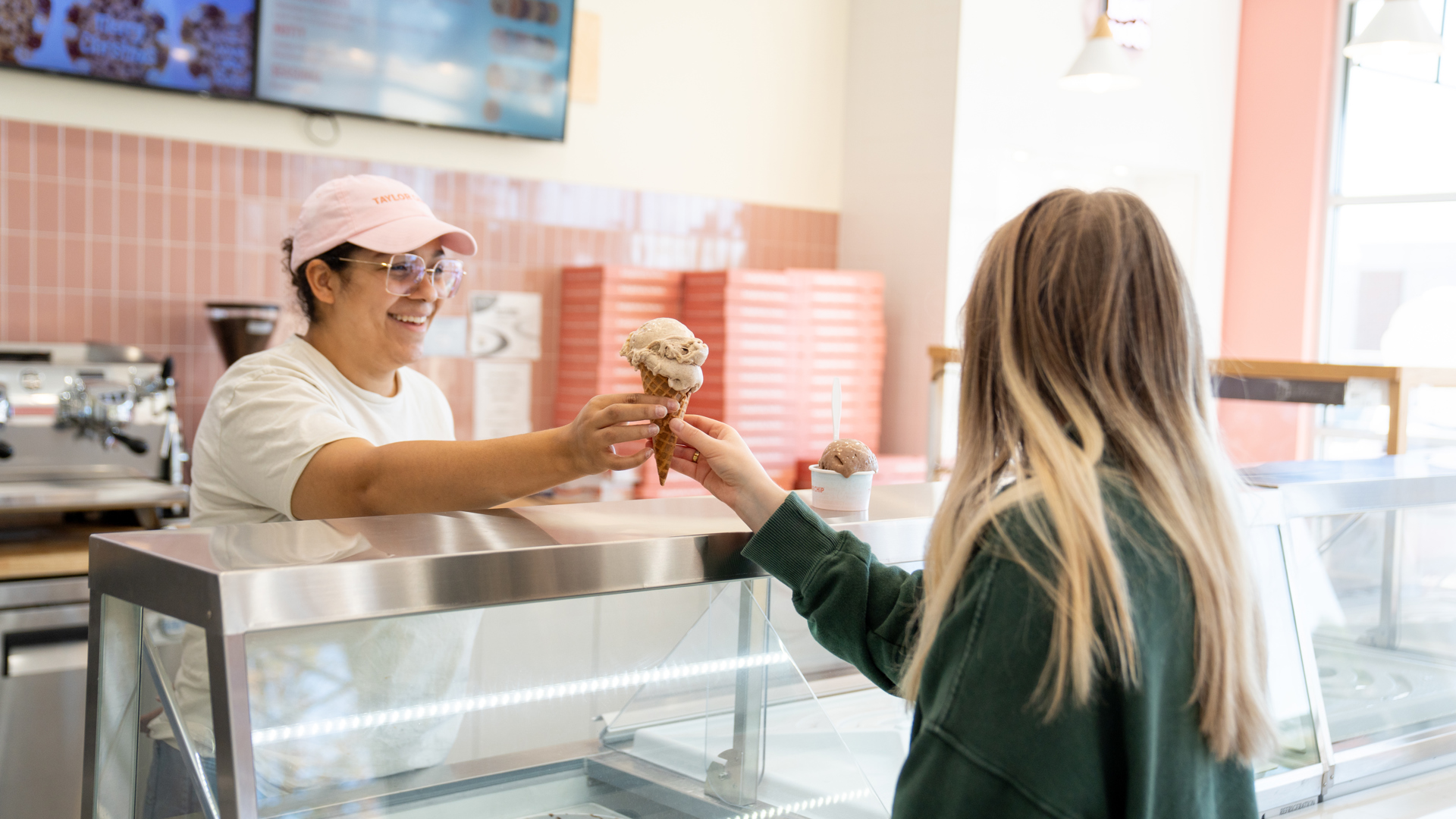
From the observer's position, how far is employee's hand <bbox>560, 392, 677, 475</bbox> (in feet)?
4.22

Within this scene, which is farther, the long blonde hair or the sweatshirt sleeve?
the sweatshirt sleeve

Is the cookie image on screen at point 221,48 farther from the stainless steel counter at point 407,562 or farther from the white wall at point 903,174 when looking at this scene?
the stainless steel counter at point 407,562

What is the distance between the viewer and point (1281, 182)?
5832 millimetres

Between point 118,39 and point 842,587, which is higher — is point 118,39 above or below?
above

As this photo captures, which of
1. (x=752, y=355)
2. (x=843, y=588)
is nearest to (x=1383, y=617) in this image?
(x=843, y=588)

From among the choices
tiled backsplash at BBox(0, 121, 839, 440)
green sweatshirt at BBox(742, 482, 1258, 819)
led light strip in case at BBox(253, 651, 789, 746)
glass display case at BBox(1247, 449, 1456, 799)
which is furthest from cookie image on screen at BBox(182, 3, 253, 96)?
green sweatshirt at BBox(742, 482, 1258, 819)

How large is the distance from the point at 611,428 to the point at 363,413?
23.8 inches

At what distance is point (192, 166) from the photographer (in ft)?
12.2

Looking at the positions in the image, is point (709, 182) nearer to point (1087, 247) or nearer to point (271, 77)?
point (271, 77)

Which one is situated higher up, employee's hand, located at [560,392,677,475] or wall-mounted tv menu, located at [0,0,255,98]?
wall-mounted tv menu, located at [0,0,255,98]

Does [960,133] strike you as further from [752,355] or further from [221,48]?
[221,48]

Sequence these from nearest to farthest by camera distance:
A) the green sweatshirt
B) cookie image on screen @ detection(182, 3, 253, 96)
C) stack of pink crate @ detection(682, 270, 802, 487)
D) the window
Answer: the green sweatshirt, cookie image on screen @ detection(182, 3, 253, 96), stack of pink crate @ detection(682, 270, 802, 487), the window

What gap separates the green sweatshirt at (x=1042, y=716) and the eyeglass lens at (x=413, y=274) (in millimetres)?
1071

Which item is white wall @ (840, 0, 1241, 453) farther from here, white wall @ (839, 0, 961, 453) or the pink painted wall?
the pink painted wall
